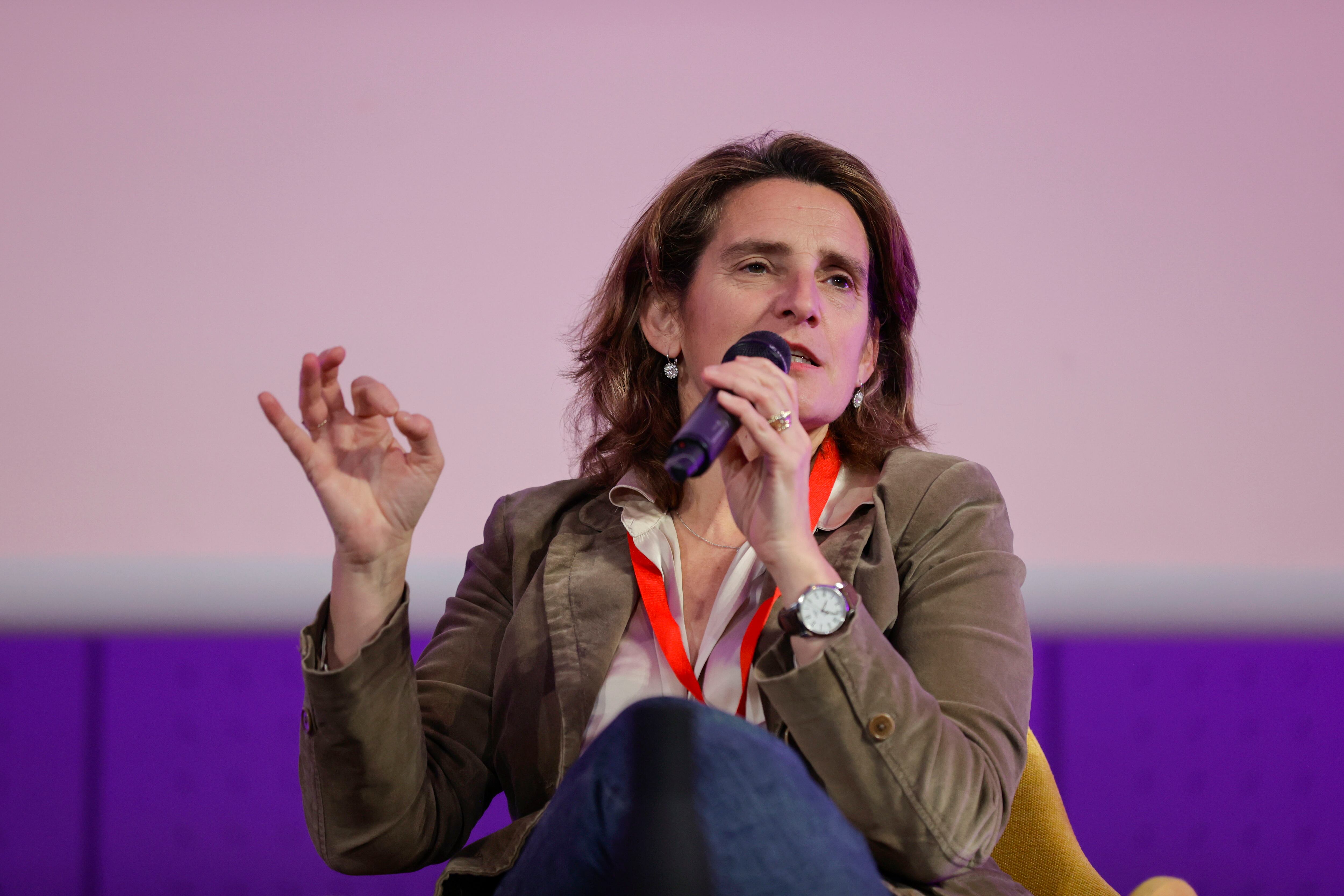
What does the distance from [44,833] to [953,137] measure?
2343 millimetres

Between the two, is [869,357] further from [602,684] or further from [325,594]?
[325,594]

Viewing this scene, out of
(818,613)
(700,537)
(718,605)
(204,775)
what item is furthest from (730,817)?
(204,775)

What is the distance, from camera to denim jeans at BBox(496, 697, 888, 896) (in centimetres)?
79

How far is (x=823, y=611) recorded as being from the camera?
1004 mm

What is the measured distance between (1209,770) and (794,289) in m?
1.55

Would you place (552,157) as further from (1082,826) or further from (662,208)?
(1082,826)

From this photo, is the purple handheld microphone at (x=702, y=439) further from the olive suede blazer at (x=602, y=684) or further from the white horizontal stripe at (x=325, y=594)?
the white horizontal stripe at (x=325, y=594)

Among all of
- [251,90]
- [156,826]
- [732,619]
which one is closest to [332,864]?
[732,619]

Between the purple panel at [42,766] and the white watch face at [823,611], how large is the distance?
1.82m

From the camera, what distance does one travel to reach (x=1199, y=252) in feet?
7.72

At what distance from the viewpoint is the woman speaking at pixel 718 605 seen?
36.1 inches

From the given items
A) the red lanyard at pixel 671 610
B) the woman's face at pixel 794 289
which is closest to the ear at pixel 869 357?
the woman's face at pixel 794 289

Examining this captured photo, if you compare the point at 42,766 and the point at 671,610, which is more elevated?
the point at 671,610

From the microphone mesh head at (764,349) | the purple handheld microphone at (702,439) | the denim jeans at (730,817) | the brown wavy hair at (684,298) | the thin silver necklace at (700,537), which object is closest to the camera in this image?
the denim jeans at (730,817)
